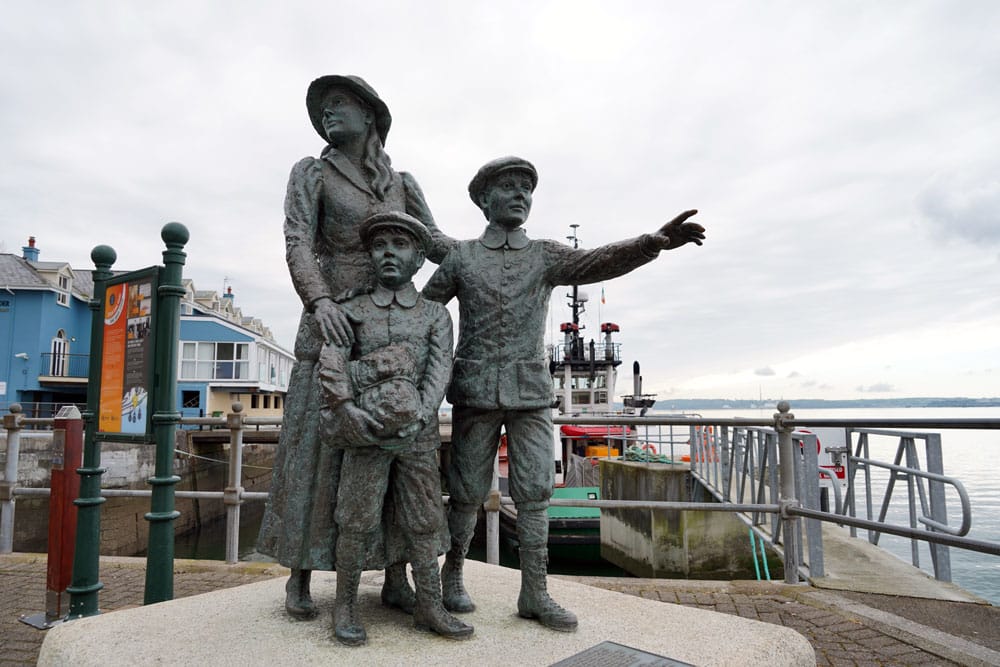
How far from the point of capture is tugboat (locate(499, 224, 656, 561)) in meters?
13.2

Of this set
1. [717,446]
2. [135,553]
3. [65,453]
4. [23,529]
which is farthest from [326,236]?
[135,553]

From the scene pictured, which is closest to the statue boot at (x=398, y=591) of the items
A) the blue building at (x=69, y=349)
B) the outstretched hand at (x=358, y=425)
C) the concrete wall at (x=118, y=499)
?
the outstretched hand at (x=358, y=425)

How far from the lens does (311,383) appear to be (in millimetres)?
2854

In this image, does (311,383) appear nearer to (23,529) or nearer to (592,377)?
(23,529)

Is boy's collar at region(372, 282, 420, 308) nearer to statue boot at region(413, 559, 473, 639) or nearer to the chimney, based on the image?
statue boot at region(413, 559, 473, 639)

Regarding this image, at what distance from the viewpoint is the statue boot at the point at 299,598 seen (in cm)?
278

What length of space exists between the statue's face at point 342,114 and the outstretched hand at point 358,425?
4.31 ft

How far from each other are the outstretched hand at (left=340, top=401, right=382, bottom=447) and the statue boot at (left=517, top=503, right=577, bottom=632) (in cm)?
80

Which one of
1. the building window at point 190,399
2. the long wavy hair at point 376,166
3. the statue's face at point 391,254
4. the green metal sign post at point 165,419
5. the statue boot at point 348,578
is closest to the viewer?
the statue boot at point 348,578

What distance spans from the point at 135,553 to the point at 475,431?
13875 mm

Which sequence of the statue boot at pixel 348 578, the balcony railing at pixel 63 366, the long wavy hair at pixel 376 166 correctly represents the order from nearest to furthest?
1. the statue boot at pixel 348 578
2. the long wavy hair at pixel 376 166
3. the balcony railing at pixel 63 366

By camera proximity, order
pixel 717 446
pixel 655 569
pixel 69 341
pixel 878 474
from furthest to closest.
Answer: pixel 69 341 → pixel 655 569 → pixel 717 446 → pixel 878 474

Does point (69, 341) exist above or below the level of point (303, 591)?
above

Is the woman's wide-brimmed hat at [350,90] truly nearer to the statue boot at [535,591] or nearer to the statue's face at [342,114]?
the statue's face at [342,114]
